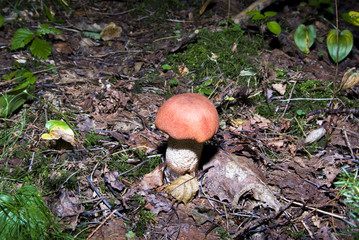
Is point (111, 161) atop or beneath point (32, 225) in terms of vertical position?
beneath

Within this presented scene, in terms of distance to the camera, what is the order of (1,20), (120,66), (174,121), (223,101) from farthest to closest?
(1,20), (120,66), (223,101), (174,121)

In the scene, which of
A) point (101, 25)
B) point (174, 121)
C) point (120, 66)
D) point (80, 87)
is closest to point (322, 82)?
point (174, 121)

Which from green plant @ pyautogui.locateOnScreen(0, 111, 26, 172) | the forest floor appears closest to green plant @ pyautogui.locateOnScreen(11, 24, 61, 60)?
the forest floor

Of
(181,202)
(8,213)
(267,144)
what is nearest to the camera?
(8,213)

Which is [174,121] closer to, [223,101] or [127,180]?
[127,180]

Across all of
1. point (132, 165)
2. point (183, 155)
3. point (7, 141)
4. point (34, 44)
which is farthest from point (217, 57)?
point (7, 141)

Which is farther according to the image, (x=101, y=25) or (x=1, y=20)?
(x=101, y=25)

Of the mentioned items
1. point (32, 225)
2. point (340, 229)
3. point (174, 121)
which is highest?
point (174, 121)
